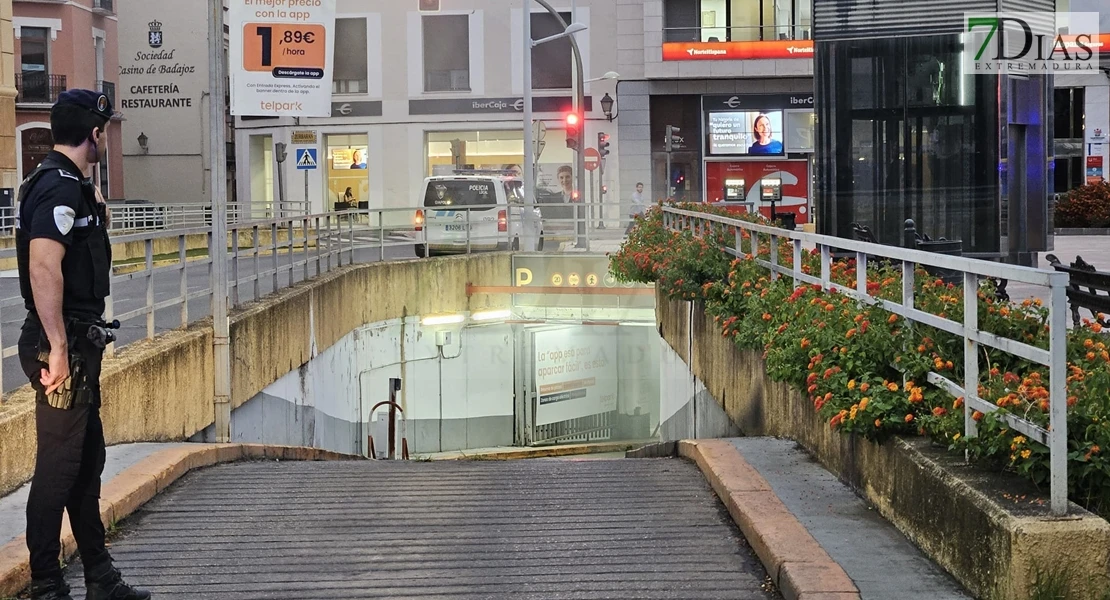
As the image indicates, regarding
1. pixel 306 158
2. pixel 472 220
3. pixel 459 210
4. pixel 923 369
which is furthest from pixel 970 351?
pixel 459 210

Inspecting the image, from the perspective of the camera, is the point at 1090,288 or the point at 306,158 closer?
the point at 1090,288

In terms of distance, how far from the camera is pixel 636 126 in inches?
1802

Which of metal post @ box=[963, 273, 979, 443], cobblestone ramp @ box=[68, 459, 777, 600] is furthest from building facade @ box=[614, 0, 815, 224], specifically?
metal post @ box=[963, 273, 979, 443]

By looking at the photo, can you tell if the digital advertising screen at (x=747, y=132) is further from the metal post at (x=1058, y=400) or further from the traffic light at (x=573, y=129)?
the metal post at (x=1058, y=400)

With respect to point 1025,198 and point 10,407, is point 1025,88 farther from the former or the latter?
point 10,407

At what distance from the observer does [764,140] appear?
45.4 m

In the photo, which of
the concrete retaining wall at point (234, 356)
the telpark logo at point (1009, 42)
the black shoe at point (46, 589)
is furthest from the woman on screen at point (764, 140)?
the black shoe at point (46, 589)

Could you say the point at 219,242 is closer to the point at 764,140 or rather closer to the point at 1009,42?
the point at 1009,42

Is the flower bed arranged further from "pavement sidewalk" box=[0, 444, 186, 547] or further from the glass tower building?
the glass tower building

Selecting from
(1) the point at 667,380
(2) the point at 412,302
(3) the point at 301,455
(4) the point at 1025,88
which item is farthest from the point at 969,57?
(2) the point at 412,302

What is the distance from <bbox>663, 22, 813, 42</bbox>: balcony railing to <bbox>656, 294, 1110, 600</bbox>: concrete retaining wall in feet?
124

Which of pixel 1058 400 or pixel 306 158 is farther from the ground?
pixel 306 158

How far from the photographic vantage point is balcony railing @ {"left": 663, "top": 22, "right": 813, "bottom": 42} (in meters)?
45.1

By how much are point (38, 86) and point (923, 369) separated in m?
46.4
